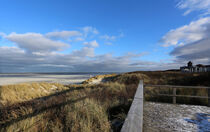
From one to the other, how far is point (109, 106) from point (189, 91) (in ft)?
21.8

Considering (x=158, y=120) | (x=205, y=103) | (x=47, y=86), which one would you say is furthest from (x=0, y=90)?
(x=205, y=103)

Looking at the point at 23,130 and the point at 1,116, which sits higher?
the point at 23,130

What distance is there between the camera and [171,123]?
3.29m

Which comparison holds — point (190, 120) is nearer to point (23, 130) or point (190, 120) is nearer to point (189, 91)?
point (23, 130)

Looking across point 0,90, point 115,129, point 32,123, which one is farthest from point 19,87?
point 115,129

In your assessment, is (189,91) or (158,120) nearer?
(158,120)

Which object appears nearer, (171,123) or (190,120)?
(171,123)

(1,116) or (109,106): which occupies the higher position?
(109,106)

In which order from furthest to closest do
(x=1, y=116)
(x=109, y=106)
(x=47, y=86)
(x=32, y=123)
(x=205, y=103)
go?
(x=47, y=86) → (x=205, y=103) → (x=109, y=106) → (x=1, y=116) → (x=32, y=123)

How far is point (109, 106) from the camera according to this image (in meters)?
5.16

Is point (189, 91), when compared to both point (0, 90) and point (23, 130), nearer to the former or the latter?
point (23, 130)

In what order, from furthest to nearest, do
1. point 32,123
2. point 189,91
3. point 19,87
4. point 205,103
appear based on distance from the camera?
point 19,87 < point 189,91 < point 205,103 < point 32,123

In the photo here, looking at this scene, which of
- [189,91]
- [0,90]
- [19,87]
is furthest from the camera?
[19,87]

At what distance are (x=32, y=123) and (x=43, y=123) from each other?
0.32 m
